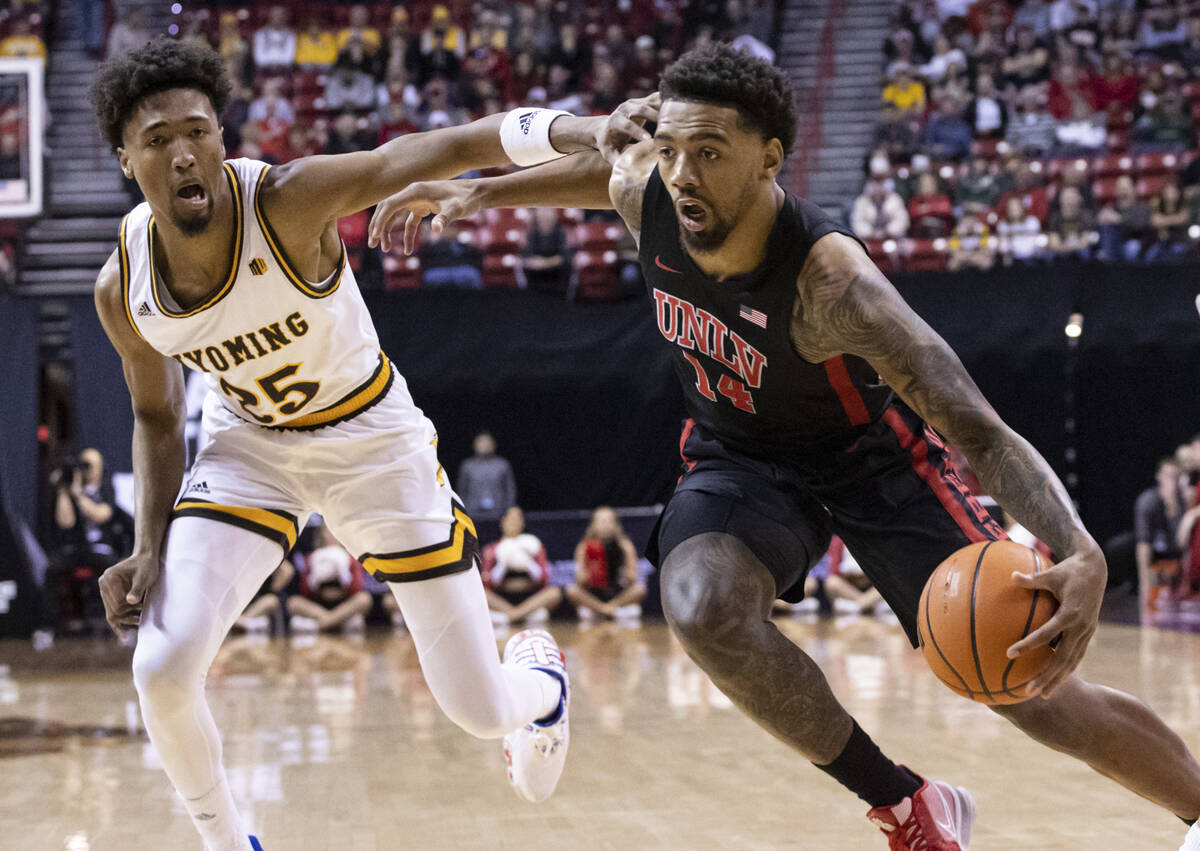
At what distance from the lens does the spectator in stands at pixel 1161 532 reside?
500 inches

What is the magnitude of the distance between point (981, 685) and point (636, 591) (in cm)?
Answer: 969

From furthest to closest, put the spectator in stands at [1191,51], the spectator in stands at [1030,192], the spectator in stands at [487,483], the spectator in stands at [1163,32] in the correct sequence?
the spectator in stands at [1163,32] < the spectator in stands at [1191,51] < the spectator in stands at [1030,192] < the spectator in stands at [487,483]

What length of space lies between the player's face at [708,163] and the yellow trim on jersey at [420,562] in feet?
3.95

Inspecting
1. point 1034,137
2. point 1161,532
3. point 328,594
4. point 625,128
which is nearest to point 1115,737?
point 625,128

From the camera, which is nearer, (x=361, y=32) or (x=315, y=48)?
(x=361, y=32)

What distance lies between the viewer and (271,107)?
15.2 metres

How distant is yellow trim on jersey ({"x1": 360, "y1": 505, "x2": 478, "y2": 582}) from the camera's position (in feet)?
12.7

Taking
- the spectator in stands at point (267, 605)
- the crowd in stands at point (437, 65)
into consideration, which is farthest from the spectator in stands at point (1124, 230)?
the spectator in stands at point (267, 605)

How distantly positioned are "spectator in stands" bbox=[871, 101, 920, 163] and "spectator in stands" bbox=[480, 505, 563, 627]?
6.25 metres

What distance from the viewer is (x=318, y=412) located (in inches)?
152

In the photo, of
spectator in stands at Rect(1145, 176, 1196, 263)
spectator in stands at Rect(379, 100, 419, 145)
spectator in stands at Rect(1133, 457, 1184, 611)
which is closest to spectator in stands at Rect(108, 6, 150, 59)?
spectator in stands at Rect(379, 100, 419, 145)

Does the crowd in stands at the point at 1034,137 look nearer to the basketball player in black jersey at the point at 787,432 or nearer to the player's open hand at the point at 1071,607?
the basketball player in black jersey at the point at 787,432

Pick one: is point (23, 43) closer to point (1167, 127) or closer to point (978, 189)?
point (978, 189)

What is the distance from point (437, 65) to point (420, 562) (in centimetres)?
1327
